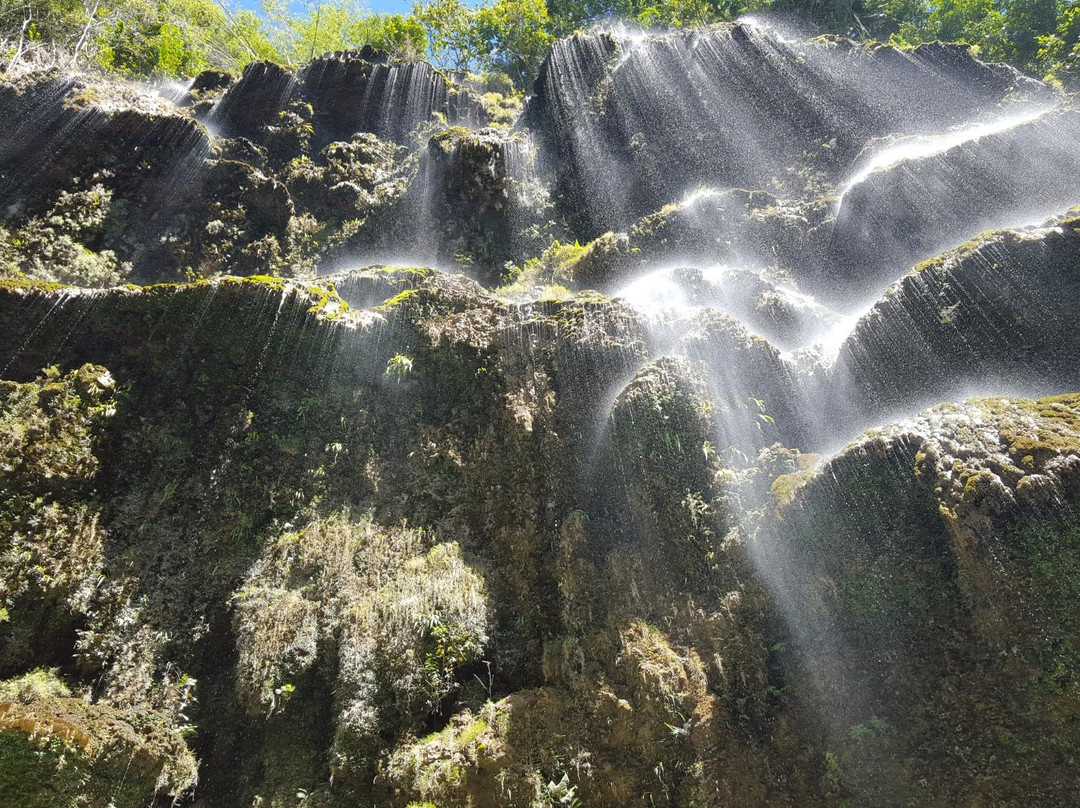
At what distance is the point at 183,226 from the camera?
575 inches

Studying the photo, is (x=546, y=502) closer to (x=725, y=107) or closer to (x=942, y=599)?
(x=942, y=599)

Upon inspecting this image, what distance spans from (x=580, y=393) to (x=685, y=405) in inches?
78.3

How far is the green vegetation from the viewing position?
2062 centimetres

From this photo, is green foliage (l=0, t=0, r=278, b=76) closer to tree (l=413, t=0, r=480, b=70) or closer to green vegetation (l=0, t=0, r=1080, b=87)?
green vegetation (l=0, t=0, r=1080, b=87)

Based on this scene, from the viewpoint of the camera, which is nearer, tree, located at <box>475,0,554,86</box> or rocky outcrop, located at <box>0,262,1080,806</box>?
rocky outcrop, located at <box>0,262,1080,806</box>

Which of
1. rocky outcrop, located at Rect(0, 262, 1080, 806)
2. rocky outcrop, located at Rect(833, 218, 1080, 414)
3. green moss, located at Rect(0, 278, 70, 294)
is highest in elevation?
rocky outcrop, located at Rect(833, 218, 1080, 414)

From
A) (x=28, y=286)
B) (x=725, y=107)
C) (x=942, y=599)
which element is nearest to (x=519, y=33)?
(x=725, y=107)

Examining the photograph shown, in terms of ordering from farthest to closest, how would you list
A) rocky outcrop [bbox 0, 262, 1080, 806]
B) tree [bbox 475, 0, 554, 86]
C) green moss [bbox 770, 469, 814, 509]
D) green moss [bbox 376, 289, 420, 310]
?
1. tree [bbox 475, 0, 554, 86]
2. green moss [bbox 376, 289, 420, 310]
3. green moss [bbox 770, 469, 814, 509]
4. rocky outcrop [bbox 0, 262, 1080, 806]

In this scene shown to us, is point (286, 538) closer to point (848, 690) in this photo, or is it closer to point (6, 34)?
point (848, 690)

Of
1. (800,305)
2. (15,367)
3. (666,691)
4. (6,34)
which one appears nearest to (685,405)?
(666,691)

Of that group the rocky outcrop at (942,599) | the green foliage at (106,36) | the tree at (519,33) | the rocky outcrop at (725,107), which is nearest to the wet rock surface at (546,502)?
the rocky outcrop at (942,599)

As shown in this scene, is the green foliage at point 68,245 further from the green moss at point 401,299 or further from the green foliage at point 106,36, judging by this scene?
the green foliage at point 106,36

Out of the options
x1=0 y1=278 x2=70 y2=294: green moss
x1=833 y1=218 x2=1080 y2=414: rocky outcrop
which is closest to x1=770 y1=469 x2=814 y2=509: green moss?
x1=833 y1=218 x2=1080 y2=414: rocky outcrop

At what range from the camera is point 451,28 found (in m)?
31.9
